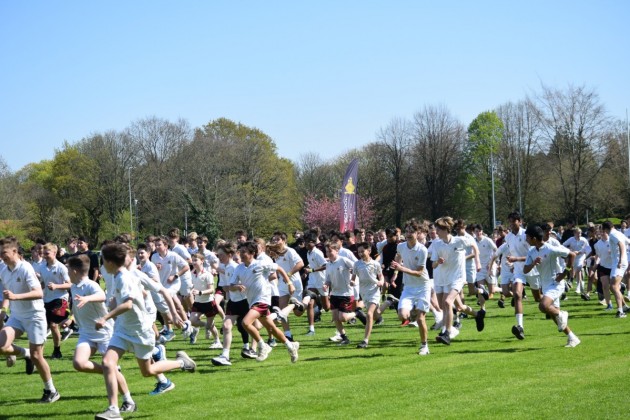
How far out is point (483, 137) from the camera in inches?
2692

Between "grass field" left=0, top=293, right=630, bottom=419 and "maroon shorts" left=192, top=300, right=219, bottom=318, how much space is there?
31.0 inches

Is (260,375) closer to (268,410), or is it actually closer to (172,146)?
(268,410)

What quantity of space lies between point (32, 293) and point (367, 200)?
6098 cm

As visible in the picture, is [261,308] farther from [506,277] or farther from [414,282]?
[506,277]

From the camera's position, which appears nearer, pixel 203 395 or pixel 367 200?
pixel 203 395

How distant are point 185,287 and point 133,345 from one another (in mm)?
8703

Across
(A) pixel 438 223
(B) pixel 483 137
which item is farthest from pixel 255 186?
(A) pixel 438 223

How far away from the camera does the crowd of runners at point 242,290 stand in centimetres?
880

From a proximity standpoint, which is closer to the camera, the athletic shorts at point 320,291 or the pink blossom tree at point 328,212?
→ the athletic shorts at point 320,291

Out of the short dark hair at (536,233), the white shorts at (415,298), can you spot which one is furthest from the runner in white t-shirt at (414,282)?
the short dark hair at (536,233)

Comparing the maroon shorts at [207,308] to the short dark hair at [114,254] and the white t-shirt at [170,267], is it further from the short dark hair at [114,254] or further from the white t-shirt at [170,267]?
the short dark hair at [114,254]

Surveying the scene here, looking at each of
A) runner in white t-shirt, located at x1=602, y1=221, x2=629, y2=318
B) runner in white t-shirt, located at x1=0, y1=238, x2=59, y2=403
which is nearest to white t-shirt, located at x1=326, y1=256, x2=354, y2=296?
runner in white t-shirt, located at x1=602, y1=221, x2=629, y2=318

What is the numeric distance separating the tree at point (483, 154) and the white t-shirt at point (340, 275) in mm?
52569

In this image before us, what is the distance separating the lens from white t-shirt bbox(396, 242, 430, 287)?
1338 centimetres
